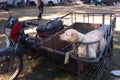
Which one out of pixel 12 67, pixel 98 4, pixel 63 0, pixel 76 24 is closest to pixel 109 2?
pixel 98 4

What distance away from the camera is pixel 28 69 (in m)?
5.58

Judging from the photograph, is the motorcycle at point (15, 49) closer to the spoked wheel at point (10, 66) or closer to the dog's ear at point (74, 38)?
the spoked wheel at point (10, 66)

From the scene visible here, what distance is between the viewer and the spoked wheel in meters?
4.71

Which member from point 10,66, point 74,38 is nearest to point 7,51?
point 10,66

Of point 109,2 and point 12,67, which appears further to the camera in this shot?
point 109,2

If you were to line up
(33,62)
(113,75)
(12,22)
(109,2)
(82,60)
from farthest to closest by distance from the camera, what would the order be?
(109,2), (33,62), (113,75), (12,22), (82,60)

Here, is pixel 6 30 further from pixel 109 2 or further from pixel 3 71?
pixel 109 2

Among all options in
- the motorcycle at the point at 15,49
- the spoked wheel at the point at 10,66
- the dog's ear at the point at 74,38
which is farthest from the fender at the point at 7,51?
the dog's ear at the point at 74,38

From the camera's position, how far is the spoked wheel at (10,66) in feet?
15.5

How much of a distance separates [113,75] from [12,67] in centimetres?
208

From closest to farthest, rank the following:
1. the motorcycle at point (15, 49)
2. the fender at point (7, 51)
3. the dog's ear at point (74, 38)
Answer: the dog's ear at point (74, 38), the fender at point (7, 51), the motorcycle at point (15, 49)

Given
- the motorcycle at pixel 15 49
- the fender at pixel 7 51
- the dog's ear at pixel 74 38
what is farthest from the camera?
the motorcycle at pixel 15 49

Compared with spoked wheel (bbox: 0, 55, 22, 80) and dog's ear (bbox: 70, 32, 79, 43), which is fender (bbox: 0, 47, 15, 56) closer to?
spoked wheel (bbox: 0, 55, 22, 80)

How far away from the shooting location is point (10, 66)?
475cm
